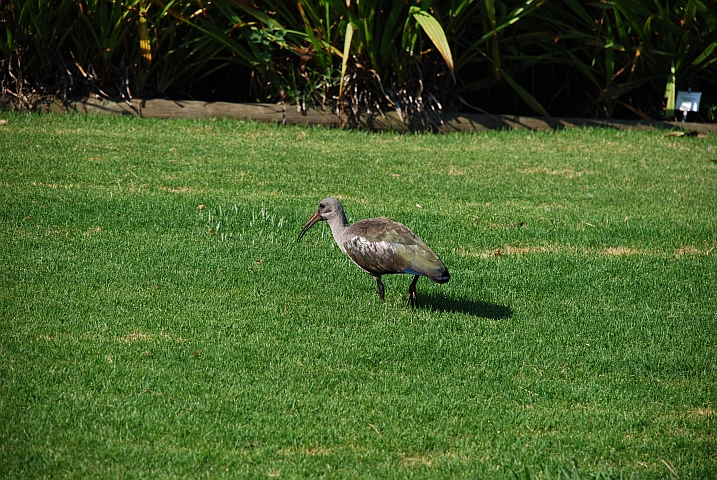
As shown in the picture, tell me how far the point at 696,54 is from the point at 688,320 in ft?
22.4

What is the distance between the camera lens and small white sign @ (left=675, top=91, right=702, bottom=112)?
11.1m

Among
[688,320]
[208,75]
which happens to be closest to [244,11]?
[208,75]

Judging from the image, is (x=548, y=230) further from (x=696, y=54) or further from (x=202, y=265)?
(x=696, y=54)

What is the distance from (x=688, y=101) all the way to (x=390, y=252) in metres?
7.41

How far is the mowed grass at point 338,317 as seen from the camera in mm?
4117

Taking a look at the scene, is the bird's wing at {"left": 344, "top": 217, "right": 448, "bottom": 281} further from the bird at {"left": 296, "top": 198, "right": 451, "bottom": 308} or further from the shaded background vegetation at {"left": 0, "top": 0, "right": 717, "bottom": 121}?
the shaded background vegetation at {"left": 0, "top": 0, "right": 717, "bottom": 121}

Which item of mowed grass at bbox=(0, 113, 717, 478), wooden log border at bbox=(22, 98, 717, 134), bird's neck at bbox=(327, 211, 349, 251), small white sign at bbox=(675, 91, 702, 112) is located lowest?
mowed grass at bbox=(0, 113, 717, 478)

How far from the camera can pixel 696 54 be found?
11359mm

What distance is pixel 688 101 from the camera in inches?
441

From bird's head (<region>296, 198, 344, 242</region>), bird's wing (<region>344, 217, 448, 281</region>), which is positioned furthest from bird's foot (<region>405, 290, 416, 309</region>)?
bird's head (<region>296, 198, 344, 242</region>)

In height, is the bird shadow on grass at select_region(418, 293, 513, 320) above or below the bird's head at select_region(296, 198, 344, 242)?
below

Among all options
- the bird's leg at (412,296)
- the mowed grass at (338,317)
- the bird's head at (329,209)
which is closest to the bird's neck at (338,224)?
the bird's head at (329,209)

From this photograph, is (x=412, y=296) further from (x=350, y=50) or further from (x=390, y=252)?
(x=350, y=50)

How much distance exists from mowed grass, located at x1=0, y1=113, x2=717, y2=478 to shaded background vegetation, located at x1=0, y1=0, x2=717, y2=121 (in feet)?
4.06
